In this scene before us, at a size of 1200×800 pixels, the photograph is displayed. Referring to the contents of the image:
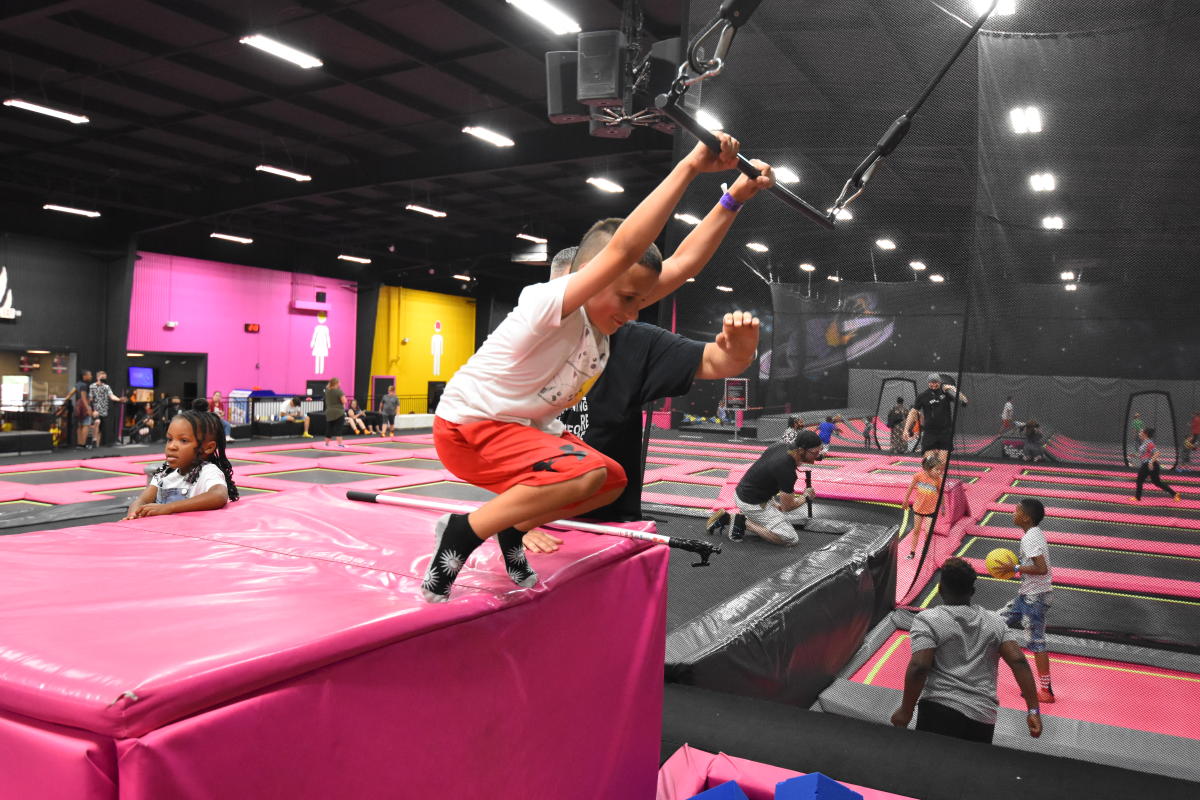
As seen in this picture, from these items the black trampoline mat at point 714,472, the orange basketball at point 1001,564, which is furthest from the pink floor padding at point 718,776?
the black trampoline mat at point 714,472

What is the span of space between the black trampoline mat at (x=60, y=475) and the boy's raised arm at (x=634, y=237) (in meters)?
10.3

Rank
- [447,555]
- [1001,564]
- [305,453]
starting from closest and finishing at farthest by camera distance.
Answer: [447,555] < [1001,564] < [305,453]

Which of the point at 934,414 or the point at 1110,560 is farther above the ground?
the point at 934,414

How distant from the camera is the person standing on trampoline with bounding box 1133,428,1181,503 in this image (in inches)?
162

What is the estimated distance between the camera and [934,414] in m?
5.16

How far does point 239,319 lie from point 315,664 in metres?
19.3

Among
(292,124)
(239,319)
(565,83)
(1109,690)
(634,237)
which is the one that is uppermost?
(292,124)

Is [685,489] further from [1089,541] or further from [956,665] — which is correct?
[956,665]

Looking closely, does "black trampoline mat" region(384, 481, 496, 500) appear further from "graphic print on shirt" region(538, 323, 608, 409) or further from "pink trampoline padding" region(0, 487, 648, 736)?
"graphic print on shirt" region(538, 323, 608, 409)

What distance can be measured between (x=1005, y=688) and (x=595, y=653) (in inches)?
154

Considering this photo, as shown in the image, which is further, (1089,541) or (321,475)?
(321,475)

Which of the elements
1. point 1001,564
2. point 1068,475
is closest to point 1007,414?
point 1068,475

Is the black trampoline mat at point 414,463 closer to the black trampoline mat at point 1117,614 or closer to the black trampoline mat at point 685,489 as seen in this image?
the black trampoline mat at point 685,489

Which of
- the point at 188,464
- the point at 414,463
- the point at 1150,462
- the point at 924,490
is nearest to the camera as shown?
the point at 188,464
